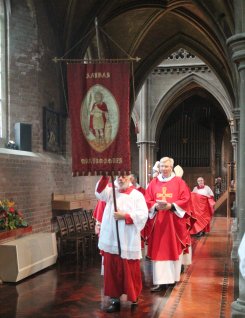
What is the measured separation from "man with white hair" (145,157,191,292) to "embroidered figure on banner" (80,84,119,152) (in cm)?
152

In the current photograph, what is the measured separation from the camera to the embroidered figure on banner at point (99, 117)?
19.5ft

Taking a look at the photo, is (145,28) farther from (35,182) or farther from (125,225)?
(125,225)

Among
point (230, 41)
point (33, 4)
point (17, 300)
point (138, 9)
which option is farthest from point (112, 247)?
point (138, 9)

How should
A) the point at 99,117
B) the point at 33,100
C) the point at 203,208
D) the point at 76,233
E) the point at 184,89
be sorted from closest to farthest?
the point at 99,117, the point at 76,233, the point at 33,100, the point at 203,208, the point at 184,89

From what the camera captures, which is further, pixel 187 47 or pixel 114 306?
pixel 187 47

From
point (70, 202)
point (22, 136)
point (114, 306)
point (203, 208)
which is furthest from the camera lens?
point (203, 208)

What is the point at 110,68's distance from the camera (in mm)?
5914

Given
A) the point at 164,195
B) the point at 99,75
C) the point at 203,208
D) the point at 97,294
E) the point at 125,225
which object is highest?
the point at 99,75

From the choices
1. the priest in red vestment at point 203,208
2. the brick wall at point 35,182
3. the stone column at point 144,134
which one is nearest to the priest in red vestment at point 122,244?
the brick wall at point 35,182

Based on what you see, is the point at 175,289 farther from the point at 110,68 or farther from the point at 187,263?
the point at 110,68

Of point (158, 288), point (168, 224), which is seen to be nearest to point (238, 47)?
point (168, 224)

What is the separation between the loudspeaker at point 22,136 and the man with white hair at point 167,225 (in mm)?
3528

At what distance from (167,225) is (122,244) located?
5.02 ft

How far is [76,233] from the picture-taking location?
1009 cm
